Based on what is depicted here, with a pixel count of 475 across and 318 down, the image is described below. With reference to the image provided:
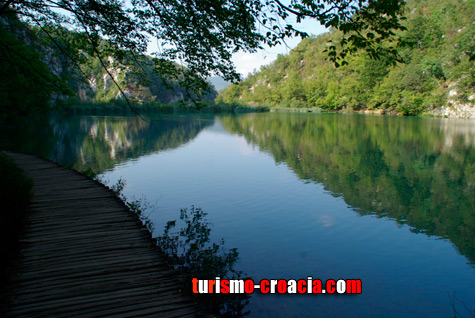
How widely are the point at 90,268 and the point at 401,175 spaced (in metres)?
14.8

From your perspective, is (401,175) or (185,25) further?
(401,175)

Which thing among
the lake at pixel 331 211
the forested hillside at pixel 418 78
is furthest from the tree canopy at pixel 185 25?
the forested hillside at pixel 418 78

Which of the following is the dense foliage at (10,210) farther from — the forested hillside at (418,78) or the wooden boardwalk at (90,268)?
the forested hillside at (418,78)

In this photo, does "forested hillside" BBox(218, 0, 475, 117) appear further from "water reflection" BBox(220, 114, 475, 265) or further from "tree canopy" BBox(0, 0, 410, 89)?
"tree canopy" BBox(0, 0, 410, 89)

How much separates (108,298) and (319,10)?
5.53 metres

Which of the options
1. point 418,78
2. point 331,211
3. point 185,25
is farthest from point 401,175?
point 418,78

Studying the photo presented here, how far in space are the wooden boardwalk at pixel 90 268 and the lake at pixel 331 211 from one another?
1763 mm

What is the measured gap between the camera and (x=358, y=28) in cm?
527

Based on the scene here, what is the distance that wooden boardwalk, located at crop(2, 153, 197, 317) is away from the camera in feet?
12.2

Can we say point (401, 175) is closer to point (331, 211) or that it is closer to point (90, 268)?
point (331, 211)

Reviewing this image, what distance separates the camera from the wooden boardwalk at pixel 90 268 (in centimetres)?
373

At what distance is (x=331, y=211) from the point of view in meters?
10.1

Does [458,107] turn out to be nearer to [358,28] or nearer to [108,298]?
[358,28]

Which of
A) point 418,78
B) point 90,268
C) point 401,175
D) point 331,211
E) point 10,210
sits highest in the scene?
point 418,78
